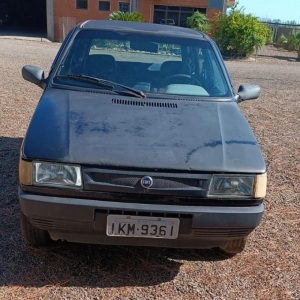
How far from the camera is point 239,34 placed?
21203 millimetres

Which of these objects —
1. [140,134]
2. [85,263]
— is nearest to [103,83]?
[140,134]

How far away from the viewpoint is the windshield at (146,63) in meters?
3.91

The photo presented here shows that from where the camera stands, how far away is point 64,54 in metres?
4.08

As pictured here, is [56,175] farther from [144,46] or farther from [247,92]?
[247,92]

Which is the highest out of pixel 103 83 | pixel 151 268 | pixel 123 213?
pixel 103 83

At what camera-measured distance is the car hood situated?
2783 mm

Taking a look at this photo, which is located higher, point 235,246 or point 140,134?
point 140,134

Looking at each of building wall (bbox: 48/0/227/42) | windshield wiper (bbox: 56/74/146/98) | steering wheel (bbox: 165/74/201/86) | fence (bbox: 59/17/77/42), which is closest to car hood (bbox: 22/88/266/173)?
windshield wiper (bbox: 56/74/146/98)

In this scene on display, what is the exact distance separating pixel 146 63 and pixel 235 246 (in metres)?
1.96

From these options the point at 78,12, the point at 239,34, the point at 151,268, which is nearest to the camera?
the point at 151,268

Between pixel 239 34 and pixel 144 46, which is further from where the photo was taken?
pixel 239 34

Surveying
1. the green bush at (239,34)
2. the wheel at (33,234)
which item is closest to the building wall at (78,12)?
the green bush at (239,34)

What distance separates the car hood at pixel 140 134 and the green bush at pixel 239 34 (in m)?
18.6

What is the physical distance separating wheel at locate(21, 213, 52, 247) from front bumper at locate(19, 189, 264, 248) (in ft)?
0.82
